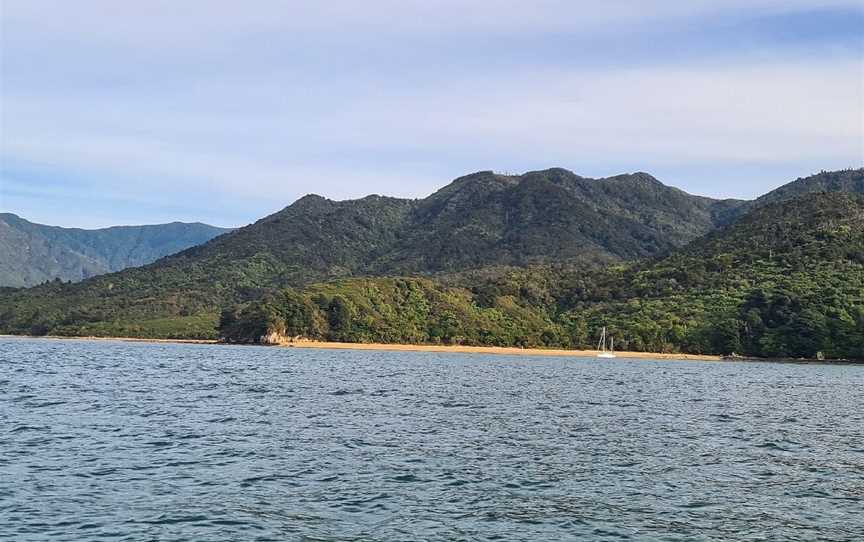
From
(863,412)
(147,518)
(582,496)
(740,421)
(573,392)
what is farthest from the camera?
(573,392)

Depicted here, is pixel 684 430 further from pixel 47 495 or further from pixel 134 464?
pixel 47 495

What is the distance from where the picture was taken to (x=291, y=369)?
14125 centimetres

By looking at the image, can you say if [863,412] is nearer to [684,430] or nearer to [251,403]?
[684,430]

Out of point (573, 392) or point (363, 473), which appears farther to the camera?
point (573, 392)

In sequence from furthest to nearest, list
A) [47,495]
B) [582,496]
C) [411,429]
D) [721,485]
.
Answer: [411,429], [721,485], [582,496], [47,495]

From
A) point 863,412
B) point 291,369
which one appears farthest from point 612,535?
point 291,369

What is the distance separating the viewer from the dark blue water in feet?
108

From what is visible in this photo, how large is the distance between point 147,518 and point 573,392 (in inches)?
2960

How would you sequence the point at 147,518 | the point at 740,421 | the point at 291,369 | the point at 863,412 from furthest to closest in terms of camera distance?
the point at 291,369 < the point at 863,412 < the point at 740,421 < the point at 147,518

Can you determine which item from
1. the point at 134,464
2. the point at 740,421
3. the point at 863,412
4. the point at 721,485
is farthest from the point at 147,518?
the point at 863,412

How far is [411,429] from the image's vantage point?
2379 inches

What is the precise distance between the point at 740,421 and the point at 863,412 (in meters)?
20.1

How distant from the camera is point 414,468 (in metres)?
44.8

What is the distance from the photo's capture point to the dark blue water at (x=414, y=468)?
33.0m
